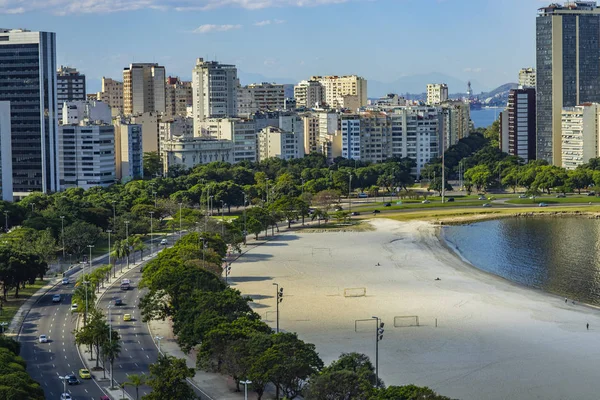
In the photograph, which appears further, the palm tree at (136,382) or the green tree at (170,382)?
the palm tree at (136,382)

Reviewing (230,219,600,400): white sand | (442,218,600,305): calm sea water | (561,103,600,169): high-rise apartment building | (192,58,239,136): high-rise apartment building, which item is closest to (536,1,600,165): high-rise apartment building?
(561,103,600,169): high-rise apartment building

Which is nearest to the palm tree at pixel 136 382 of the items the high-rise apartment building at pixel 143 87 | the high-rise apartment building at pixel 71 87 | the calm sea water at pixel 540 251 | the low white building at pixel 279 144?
the calm sea water at pixel 540 251

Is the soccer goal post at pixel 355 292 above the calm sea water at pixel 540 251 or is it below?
below

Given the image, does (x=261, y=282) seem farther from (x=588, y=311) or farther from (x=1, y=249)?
(x=588, y=311)

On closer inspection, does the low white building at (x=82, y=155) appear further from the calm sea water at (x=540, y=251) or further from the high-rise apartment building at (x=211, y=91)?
the high-rise apartment building at (x=211, y=91)

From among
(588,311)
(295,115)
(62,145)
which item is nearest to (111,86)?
(295,115)

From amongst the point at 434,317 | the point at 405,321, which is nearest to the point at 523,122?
the point at 434,317

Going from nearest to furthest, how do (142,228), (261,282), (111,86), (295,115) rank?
(261,282) → (142,228) → (295,115) → (111,86)
